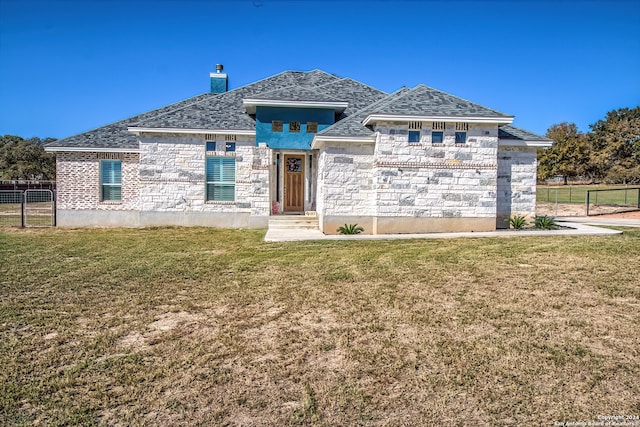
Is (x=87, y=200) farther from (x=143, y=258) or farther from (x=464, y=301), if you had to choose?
(x=464, y=301)

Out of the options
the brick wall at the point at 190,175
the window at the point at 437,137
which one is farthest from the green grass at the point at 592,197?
the brick wall at the point at 190,175

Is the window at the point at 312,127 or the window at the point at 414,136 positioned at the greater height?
the window at the point at 312,127

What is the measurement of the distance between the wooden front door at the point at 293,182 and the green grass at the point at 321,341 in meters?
7.75

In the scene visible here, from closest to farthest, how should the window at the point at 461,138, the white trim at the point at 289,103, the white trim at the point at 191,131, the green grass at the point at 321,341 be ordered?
1. the green grass at the point at 321,341
2. the window at the point at 461,138
3. the white trim at the point at 289,103
4. the white trim at the point at 191,131

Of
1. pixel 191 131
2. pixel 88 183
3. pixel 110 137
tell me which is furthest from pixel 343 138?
pixel 88 183

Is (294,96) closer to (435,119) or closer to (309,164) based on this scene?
(309,164)

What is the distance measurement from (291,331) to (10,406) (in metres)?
2.70

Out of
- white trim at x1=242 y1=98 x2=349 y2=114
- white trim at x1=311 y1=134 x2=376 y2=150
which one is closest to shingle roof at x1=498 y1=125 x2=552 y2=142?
white trim at x1=311 y1=134 x2=376 y2=150

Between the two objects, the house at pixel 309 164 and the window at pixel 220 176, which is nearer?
the house at pixel 309 164

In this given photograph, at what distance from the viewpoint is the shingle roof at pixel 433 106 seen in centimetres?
1306

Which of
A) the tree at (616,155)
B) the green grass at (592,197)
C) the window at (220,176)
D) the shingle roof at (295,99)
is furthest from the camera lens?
the tree at (616,155)

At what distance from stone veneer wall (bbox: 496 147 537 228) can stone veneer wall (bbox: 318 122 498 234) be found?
1102mm

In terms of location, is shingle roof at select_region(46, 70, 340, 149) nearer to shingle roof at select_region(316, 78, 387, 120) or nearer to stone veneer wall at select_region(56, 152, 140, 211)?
stone veneer wall at select_region(56, 152, 140, 211)

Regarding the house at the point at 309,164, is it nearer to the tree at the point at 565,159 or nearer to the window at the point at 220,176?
the window at the point at 220,176
